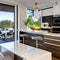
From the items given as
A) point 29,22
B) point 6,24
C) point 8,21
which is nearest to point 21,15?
point 29,22

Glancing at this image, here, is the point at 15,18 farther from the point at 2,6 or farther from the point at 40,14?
the point at 40,14

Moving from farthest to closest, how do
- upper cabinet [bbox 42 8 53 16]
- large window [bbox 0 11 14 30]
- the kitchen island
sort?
upper cabinet [bbox 42 8 53 16]
large window [bbox 0 11 14 30]
the kitchen island

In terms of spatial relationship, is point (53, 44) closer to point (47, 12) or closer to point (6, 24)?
point (47, 12)

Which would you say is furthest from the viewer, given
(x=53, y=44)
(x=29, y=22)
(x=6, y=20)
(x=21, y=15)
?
(x=29, y=22)

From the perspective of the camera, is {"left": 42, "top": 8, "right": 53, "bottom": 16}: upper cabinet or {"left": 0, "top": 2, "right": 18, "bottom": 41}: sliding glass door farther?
{"left": 42, "top": 8, "right": 53, "bottom": 16}: upper cabinet

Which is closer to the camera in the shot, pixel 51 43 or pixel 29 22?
pixel 51 43

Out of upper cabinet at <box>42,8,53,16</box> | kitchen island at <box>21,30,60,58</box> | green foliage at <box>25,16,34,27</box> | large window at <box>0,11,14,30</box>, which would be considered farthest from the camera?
green foliage at <box>25,16,34,27</box>

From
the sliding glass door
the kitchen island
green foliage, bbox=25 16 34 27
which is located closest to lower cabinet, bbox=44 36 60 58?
the kitchen island

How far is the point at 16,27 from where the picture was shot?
5051 millimetres

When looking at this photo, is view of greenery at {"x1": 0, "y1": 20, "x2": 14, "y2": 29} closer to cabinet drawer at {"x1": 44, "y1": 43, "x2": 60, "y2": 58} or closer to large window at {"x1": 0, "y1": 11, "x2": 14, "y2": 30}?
large window at {"x1": 0, "y1": 11, "x2": 14, "y2": 30}

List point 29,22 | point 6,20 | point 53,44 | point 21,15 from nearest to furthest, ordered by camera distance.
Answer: point 53,44 → point 6,20 → point 21,15 → point 29,22

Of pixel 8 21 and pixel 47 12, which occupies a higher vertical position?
pixel 47 12

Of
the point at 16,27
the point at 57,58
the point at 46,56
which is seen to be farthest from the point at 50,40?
the point at 16,27

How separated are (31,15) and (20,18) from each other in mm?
1022
